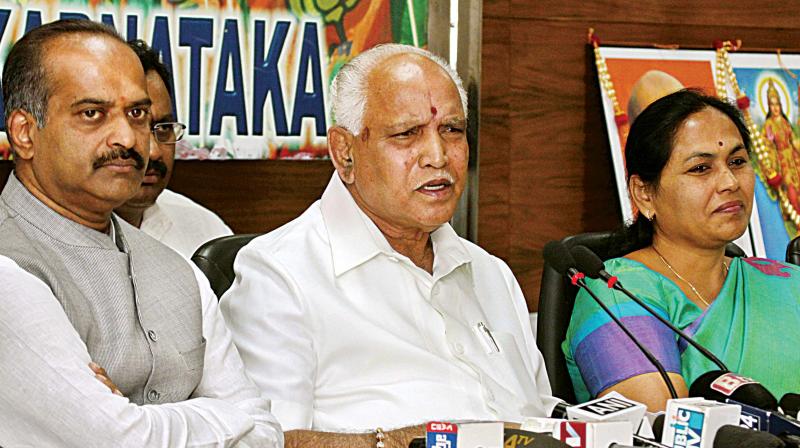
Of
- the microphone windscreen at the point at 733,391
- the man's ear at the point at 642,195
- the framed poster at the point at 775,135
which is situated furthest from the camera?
the framed poster at the point at 775,135

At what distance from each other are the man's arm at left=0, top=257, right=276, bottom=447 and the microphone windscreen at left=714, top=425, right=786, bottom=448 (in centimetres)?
81

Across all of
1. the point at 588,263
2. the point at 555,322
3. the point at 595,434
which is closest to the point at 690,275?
the point at 555,322

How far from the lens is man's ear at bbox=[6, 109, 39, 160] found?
6.20 feet

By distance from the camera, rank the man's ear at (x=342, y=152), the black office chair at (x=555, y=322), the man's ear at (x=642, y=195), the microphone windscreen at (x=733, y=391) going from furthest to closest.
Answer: the man's ear at (x=642, y=195), the black office chair at (x=555, y=322), the man's ear at (x=342, y=152), the microphone windscreen at (x=733, y=391)

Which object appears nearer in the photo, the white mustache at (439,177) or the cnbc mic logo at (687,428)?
the cnbc mic logo at (687,428)

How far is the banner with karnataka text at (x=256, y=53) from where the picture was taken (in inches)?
136

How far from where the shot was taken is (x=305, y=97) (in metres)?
3.66

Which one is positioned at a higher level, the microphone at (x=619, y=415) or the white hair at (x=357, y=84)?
the white hair at (x=357, y=84)

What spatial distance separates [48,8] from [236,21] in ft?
1.84

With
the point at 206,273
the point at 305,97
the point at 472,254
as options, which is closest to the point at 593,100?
the point at 305,97

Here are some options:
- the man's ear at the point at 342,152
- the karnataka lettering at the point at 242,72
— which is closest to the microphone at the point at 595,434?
the man's ear at the point at 342,152

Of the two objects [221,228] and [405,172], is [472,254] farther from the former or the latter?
[221,228]

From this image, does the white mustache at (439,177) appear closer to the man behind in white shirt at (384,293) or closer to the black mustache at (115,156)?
the man behind in white shirt at (384,293)

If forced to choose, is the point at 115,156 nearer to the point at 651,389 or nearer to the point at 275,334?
the point at 275,334
